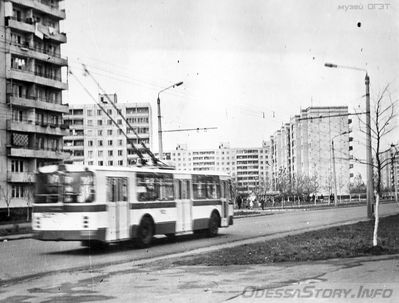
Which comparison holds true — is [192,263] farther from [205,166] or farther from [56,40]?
[205,166]

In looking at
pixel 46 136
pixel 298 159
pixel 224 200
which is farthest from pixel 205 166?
pixel 224 200

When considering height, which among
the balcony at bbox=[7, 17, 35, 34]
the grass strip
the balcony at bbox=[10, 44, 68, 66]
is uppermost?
the balcony at bbox=[7, 17, 35, 34]

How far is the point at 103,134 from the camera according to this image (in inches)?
4963

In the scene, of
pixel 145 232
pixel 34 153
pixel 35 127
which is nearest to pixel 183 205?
pixel 145 232

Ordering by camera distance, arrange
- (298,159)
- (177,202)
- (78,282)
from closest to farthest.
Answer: (78,282), (177,202), (298,159)

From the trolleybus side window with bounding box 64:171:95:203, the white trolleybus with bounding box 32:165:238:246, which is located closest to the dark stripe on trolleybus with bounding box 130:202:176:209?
the white trolleybus with bounding box 32:165:238:246

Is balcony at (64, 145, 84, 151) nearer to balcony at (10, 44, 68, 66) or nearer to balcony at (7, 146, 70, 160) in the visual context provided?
balcony at (7, 146, 70, 160)

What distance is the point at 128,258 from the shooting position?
47.0ft

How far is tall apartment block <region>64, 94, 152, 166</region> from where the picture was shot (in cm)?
12419

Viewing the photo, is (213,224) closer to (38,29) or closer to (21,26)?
(21,26)

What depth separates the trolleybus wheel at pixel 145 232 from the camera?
17.2 metres

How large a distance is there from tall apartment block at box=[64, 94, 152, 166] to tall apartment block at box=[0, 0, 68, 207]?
57150mm

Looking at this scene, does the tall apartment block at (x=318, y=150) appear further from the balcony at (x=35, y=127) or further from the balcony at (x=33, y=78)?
the balcony at (x=33, y=78)

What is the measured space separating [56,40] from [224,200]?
46520mm
